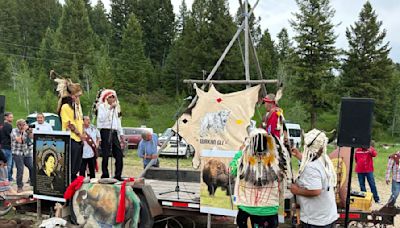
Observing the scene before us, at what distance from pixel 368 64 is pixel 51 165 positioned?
39.2 meters

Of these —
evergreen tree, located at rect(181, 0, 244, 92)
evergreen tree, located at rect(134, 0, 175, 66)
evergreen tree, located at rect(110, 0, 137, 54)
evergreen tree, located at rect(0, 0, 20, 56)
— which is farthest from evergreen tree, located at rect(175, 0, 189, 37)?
evergreen tree, located at rect(0, 0, 20, 56)

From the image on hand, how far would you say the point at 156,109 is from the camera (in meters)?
41.0

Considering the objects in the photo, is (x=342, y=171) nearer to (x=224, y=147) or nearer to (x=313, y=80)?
(x=224, y=147)

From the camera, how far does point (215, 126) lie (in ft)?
21.4

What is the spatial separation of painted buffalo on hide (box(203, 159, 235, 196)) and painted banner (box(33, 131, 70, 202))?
7.05 feet

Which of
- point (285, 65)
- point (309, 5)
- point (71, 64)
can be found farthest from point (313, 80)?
point (71, 64)

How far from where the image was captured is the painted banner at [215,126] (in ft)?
18.2

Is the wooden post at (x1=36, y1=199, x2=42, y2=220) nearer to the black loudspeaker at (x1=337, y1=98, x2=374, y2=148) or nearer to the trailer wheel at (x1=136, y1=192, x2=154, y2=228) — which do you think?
the trailer wheel at (x1=136, y1=192, x2=154, y2=228)

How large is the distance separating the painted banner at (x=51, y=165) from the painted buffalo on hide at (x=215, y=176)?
84.6 inches

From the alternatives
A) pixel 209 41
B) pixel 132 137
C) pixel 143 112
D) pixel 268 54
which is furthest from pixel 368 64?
pixel 132 137

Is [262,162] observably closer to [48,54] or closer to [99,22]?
[48,54]

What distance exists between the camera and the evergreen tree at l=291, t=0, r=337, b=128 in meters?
36.1

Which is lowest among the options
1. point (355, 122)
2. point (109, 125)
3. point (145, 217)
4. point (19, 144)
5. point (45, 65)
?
point (145, 217)

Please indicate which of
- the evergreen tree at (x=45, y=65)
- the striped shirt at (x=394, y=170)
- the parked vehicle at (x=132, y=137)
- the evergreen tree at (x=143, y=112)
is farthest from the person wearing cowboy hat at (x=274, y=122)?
the evergreen tree at (x=45, y=65)
